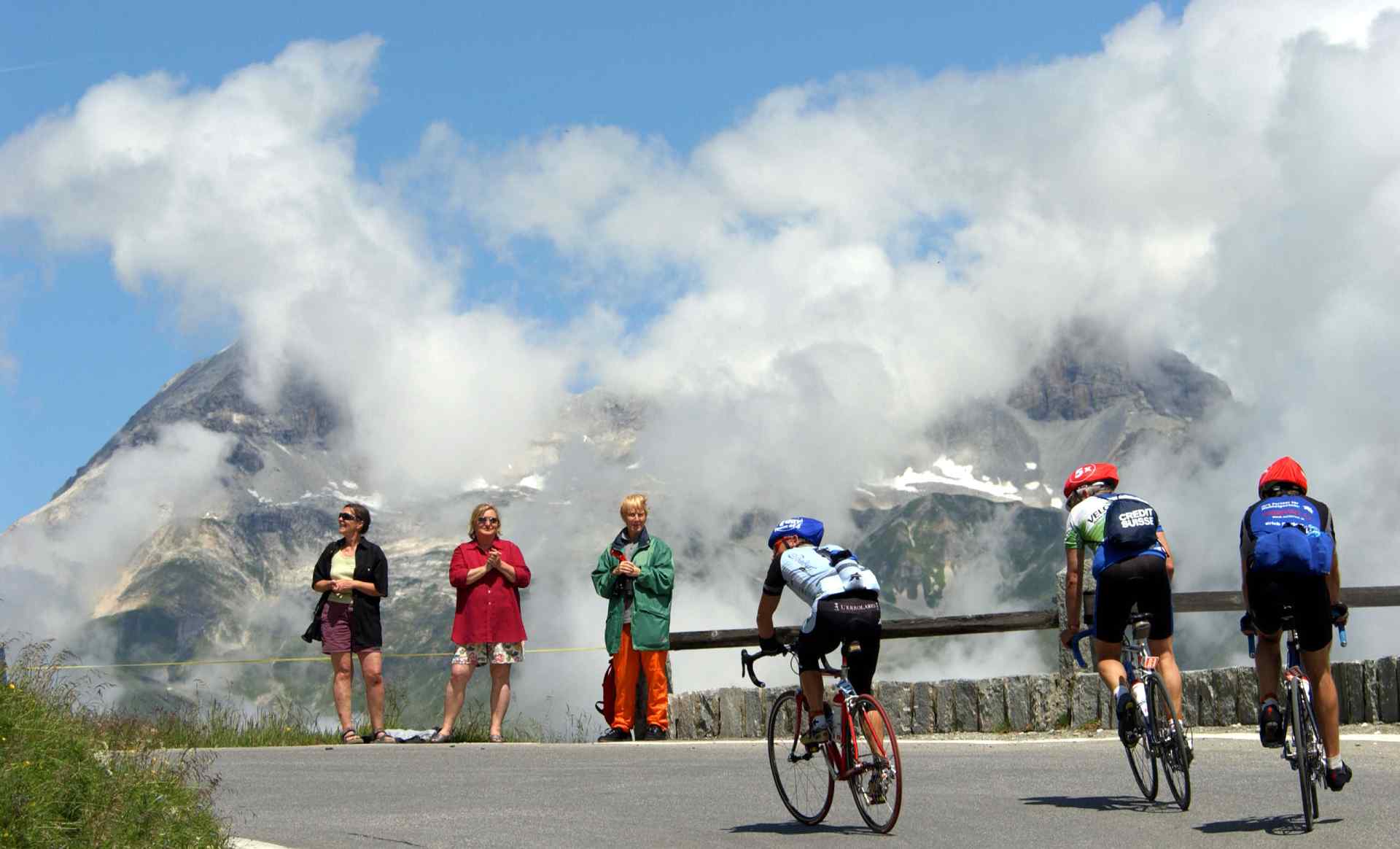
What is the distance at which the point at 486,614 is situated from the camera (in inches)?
608

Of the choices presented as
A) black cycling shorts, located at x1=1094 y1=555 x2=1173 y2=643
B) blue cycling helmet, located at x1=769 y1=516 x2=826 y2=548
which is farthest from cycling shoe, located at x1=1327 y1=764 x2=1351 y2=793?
blue cycling helmet, located at x1=769 y1=516 x2=826 y2=548

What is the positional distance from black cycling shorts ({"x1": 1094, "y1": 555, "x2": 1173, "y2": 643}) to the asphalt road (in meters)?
0.92

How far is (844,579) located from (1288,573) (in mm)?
2070

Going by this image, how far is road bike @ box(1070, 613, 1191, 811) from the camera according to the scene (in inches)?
360

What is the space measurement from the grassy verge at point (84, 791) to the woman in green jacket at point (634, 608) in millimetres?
5767

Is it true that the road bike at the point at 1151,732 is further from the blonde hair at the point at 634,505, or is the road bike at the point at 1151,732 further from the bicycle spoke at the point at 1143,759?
the blonde hair at the point at 634,505

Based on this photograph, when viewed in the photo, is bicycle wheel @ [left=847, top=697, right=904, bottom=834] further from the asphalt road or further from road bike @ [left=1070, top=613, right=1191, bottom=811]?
road bike @ [left=1070, top=613, right=1191, bottom=811]

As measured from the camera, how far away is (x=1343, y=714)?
13680mm

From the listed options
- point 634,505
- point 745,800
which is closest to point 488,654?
point 634,505

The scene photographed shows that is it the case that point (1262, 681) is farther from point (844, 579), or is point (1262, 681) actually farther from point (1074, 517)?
point (844, 579)

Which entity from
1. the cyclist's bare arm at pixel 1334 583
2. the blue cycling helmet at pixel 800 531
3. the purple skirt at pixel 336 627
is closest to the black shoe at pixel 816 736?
the blue cycling helmet at pixel 800 531

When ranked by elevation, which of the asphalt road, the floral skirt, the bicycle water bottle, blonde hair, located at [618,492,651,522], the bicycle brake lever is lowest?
the asphalt road

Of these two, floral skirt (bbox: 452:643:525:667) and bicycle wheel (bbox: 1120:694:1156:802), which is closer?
bicycle wheel (bbox: 1120:694:1156:802)

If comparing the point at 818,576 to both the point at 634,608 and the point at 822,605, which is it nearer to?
the point at 822,605
